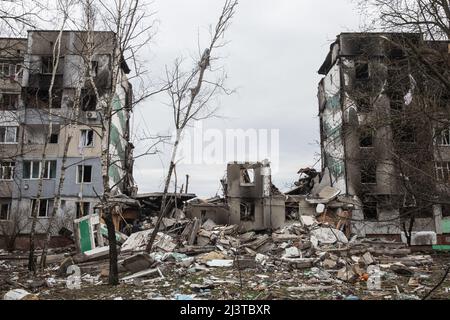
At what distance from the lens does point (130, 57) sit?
12406 millimetres

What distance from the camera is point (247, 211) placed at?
27391 mm

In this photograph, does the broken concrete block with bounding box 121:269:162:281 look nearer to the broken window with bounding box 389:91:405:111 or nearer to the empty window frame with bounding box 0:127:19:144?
the broken window with bounding box 389:91:405:111

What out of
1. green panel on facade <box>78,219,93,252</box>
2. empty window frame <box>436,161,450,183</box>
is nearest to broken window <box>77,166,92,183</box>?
green panel on facade <box>78,219,93,252</box>

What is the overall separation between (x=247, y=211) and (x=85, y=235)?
12258 millimetres

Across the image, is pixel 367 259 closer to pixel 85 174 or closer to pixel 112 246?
pixel 112 246

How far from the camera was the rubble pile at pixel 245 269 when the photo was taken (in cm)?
1059

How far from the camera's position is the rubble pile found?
1059 centimetres

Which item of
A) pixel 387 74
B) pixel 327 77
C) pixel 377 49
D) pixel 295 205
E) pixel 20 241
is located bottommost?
pixel 20 241

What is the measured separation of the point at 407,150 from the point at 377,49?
2.74m

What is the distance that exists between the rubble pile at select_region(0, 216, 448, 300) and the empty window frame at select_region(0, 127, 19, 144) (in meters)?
13.6

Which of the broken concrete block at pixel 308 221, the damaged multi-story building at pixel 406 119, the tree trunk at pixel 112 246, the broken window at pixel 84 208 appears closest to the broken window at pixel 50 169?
the broken window at pixel 84 208

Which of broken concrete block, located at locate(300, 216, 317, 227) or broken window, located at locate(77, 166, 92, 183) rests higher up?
broken window, located at locate(77, 166, 92, 183)
